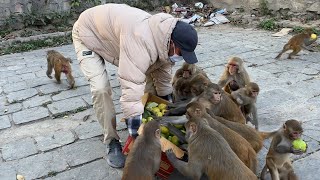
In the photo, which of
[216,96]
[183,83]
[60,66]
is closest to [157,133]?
[216,96]

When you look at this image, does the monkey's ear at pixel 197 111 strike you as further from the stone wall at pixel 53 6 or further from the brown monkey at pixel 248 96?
the stone wall at pixel 53 6

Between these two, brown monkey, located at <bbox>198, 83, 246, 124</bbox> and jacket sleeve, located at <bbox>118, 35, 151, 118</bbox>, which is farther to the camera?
brown monkey, located at <bbox>198, 83, 246, 124</bbox>

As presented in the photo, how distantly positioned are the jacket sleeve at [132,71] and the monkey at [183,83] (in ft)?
4.85

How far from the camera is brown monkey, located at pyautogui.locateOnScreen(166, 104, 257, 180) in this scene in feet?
10.6

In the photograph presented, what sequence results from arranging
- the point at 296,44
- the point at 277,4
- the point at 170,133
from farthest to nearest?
the point at 277,4
the point at 296,44
the point at 170,133

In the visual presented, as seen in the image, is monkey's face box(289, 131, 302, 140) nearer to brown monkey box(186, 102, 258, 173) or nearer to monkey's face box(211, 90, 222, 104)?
brown monkey box(186, 102, 258, 173)

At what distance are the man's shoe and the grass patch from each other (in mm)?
6728

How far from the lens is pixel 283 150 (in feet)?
12.2

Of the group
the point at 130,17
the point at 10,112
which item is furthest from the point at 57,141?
the point at 130,17

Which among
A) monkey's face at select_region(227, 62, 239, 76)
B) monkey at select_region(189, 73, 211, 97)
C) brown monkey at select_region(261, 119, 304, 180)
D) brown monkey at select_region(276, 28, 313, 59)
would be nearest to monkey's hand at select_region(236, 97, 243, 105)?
monkey at select_region(189, 73, 211, 97)

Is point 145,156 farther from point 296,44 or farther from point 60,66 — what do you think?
point 296,44

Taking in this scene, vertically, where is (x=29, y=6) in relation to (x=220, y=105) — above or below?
below

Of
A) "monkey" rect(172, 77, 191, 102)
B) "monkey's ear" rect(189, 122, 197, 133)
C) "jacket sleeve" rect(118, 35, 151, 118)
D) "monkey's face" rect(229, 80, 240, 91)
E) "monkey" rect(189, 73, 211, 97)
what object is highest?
"jacket sleeve" rect(118, 35, 151, 118)

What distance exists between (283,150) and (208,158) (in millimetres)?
864
